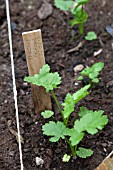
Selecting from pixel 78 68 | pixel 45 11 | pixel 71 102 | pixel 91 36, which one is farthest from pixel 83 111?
pixel 45 11

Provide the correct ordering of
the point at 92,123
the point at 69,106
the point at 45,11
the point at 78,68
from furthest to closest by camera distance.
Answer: the point at 45,11 → the point at 78,68 → the point at 69,106 → the point at 92,123

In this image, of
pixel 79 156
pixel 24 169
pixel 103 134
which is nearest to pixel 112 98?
pixel 103 134

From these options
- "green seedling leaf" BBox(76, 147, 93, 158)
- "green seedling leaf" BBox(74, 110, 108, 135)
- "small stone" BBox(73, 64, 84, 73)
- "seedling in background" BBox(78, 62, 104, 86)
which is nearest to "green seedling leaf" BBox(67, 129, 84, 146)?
"green seedling leaf" BBox(74, 110, 108, 135)

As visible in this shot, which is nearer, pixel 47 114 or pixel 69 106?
pixel 69 106

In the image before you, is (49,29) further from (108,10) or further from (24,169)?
(24,169)

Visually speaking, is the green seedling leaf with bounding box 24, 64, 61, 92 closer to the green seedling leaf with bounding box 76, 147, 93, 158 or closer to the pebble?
the green seedling leaf with bounding box 76, 147, 93, 158

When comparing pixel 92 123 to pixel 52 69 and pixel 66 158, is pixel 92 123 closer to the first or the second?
pixel 66 158

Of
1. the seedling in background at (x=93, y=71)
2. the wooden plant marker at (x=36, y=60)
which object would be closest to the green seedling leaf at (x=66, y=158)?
the wooden plant marker at (x=36, y=60)
